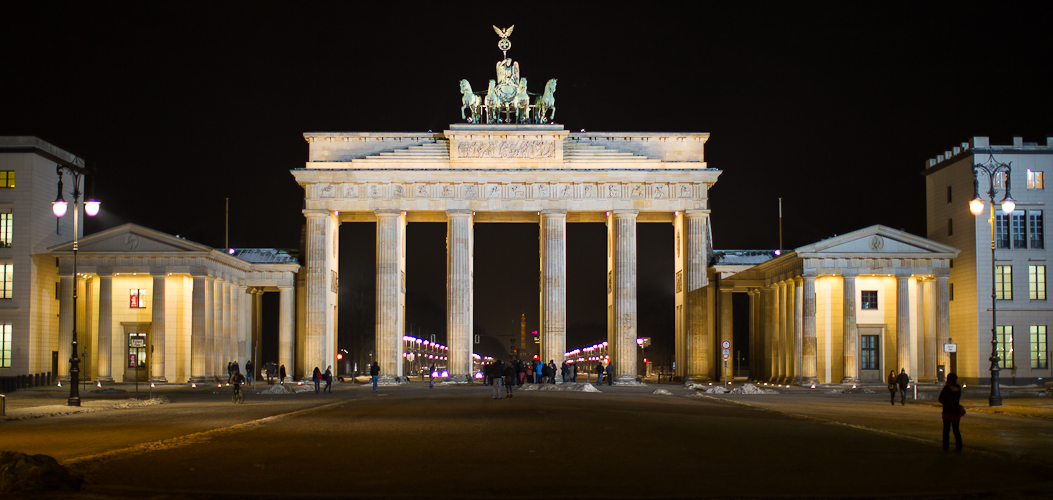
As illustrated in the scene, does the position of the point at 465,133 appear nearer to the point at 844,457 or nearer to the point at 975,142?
the point at 975,142

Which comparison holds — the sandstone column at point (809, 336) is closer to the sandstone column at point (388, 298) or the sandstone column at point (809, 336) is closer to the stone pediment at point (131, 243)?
the sandstone column at point (388, 298)

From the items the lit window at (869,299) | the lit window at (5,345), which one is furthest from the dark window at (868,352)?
the lit window at (5,345)

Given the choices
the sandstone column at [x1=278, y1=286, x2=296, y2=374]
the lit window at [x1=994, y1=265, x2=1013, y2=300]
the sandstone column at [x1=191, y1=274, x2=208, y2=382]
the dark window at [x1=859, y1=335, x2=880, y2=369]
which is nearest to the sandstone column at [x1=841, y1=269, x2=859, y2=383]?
the dark window at [x1=859, y1=335, x2=880, y2=369]

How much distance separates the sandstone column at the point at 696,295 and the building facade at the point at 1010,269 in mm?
16422

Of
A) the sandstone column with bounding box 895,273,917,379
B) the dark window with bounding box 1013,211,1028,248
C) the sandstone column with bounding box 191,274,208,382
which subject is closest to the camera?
the sandstone column with bounding box 895,273,917,379

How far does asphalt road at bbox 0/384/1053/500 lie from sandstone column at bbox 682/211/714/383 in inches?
1425

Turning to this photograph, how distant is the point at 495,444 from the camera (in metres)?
21.4

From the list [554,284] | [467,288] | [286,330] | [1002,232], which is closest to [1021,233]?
[1002,232]

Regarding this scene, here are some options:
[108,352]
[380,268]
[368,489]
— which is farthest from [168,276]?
[368,489]

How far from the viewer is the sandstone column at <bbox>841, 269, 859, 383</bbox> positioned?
5878cm

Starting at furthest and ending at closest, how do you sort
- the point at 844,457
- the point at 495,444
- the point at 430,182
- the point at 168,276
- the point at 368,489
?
the point at 430,182 < the point at 168,276 < the point at 495,444 < the point at 844,457 < the point at 368,489

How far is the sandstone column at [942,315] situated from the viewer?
5897 cm

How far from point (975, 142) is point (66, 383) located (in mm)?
56157

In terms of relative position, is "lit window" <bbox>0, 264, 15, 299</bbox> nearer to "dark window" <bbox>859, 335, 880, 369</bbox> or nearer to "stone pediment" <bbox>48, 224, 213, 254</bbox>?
"stone pediment" <bbox>48, 224, 213, 254</bbox>
